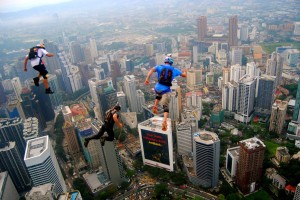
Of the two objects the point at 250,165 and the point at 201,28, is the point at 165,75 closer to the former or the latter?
the point at 250,165

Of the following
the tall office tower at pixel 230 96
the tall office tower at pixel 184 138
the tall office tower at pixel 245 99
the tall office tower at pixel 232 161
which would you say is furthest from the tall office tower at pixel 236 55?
the tall office tower at pixel 232 161

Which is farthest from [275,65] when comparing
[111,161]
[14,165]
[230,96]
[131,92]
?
[14,165]

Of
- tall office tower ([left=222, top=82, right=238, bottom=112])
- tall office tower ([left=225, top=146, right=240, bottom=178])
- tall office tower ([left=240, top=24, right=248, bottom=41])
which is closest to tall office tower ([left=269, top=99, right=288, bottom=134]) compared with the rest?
tall office tower ([left=222, top=82, right=238, bottom=112])

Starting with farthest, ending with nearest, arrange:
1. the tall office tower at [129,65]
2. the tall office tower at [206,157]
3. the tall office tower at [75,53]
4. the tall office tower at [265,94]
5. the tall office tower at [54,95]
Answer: the tall office tower at [75,53] → the tall office tower at [129,65] → the tall office tower at [54,95] → the tall office tower at [265,94] → the tall office tower at [206,157]

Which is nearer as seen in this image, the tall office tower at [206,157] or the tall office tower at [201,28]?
the tall office tower at [206,157]

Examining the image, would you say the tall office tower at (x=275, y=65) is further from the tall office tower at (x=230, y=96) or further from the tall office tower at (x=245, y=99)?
the tall office tower at (x=230, y=96)

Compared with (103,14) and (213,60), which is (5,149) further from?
(103,14)
